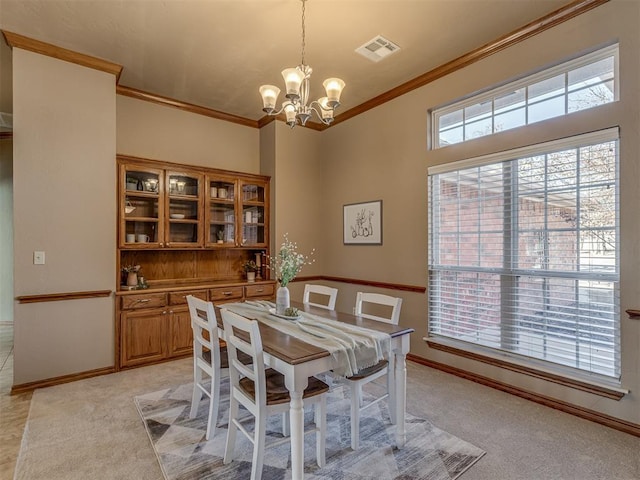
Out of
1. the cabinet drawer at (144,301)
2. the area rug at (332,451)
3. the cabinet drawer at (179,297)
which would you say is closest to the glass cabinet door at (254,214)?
the cabinet drawer at (179,297)

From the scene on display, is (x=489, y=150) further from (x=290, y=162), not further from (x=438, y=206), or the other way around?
(x=290, y=162)

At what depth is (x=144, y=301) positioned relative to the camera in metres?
3.63

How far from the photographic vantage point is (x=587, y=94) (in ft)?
8.60

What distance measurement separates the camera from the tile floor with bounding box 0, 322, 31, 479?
2061 millimetres

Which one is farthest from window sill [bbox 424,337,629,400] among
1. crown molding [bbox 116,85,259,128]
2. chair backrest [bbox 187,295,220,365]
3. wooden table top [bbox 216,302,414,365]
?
crown molding [bbox 116,85,259,128]

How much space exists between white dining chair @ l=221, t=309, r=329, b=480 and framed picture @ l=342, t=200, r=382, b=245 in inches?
97.0

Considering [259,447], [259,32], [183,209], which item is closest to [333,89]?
[259,32]

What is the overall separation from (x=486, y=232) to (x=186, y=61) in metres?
3.29

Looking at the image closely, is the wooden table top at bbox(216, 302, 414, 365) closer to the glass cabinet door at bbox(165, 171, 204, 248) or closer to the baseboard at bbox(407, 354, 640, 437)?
the baseboard at bbox(407, 354, 640, 437)

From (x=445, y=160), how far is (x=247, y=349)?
107 inches

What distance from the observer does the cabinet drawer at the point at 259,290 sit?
4391mm

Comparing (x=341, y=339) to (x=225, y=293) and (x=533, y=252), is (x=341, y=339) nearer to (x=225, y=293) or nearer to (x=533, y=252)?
(x=533, y=252)

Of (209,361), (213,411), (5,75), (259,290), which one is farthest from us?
(259,290)

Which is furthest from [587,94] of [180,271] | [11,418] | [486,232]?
[11,418]
